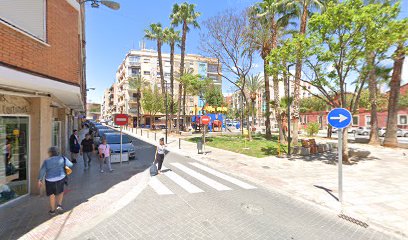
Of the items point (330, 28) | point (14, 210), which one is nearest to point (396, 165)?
point (330, 28)

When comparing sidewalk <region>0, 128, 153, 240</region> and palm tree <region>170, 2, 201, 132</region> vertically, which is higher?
palm tree <region>170, 2, 201, 132</region>

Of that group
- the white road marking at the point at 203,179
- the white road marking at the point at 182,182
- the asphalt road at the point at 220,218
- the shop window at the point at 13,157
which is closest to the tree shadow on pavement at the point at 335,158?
the white road marking at the point at 203,179

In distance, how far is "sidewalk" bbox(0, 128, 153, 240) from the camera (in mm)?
4543

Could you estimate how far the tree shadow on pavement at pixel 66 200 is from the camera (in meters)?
4.71

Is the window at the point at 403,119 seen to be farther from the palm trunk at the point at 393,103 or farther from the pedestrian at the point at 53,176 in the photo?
the pedestrian at the point at 53,176

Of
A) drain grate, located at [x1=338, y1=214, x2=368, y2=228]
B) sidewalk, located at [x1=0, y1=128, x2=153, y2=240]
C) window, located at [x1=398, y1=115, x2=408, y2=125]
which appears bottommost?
sidewalk, located at [x1=0, y1=128, x2=153, y2=240]

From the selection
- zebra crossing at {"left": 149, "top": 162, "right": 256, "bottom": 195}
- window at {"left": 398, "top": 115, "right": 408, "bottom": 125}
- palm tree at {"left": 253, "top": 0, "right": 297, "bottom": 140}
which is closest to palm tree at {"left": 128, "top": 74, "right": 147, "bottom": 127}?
palm tree at {"left": 253, "top": 0, "right": 297, "bottom": 140}

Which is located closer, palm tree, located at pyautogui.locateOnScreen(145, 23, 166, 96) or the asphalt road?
the asphalt road

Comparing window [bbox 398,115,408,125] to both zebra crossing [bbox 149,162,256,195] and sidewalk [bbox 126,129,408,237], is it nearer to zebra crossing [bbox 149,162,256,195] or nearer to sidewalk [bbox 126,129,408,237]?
sidewalk [bbox 126,129,408,237]

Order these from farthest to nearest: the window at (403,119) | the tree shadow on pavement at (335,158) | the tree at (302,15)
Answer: the window at (403,119) → the tree at (302,15) → the tree shadow on pavement at (335,158)

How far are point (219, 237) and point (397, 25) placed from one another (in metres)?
11.1

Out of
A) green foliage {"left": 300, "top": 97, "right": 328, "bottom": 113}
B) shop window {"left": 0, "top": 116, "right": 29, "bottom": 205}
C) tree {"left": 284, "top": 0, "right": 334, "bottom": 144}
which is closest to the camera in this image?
shop window {"left": 0, "top": 116, "right": 29, "bottom": 205}

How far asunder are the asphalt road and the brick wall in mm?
4007

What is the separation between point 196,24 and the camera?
28.8 m
